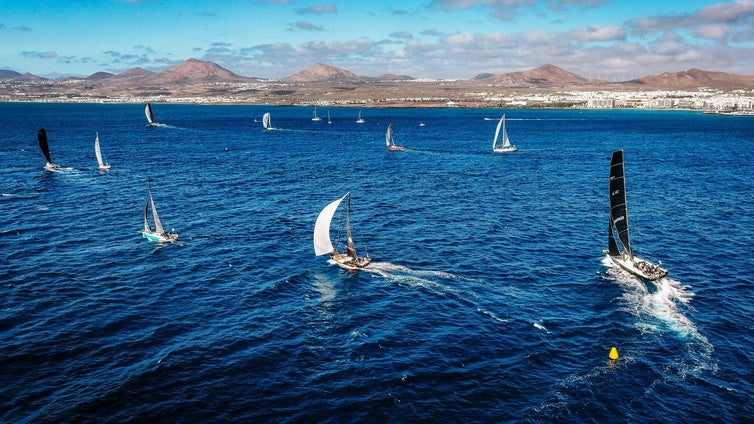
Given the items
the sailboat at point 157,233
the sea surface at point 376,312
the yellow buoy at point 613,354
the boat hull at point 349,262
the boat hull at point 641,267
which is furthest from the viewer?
the sailboat at point 157,233

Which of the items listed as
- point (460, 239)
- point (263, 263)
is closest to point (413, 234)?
point (460, 239)

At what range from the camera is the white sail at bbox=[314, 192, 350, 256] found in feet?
237

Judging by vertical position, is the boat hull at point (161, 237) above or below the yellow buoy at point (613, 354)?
above

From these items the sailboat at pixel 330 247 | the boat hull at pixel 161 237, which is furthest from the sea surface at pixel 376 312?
the sailboat at pixel 330 247

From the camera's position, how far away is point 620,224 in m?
73.8

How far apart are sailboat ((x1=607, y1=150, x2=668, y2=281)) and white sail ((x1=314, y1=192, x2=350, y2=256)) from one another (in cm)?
3643

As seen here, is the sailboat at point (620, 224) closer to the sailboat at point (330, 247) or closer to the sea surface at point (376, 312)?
the sea surface at point (376, 312)

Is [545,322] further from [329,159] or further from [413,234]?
[329,159]

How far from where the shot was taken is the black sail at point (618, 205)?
2827 inches

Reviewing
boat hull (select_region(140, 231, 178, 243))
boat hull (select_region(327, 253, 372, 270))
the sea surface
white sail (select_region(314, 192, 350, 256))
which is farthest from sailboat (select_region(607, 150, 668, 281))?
boat hull (select_region(140, 231, 178, 243))

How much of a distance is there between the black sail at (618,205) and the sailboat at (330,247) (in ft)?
110

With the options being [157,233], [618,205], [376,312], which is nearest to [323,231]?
[376,312]

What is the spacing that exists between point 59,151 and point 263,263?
154m

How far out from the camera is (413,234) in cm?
8744
